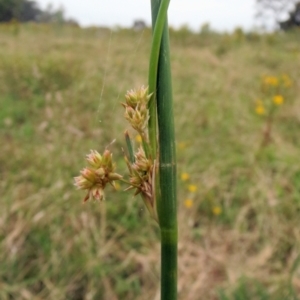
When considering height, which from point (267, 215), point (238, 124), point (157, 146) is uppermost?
point (157, 146)

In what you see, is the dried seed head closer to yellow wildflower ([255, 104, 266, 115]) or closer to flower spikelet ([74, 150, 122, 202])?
flower spikelet ([74, 150, 122, 202])

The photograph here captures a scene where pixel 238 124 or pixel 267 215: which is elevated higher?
pixel 238 124

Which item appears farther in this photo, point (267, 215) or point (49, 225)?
point (267, 215)

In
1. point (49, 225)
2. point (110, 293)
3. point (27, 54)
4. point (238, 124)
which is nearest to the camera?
point (110, 293)

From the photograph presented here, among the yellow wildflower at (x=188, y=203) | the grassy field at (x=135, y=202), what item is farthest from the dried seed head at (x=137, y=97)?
the yellow wildflower at (x=188, y=203)

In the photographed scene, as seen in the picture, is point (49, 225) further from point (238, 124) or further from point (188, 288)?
point (238, 124)

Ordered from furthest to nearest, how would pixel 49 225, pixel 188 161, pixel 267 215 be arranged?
pixel 188 161
pixel 267 215
pixel 49 225

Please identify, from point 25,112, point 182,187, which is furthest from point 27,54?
point 182,187

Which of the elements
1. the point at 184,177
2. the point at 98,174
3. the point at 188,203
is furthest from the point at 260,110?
the point at 98,174
